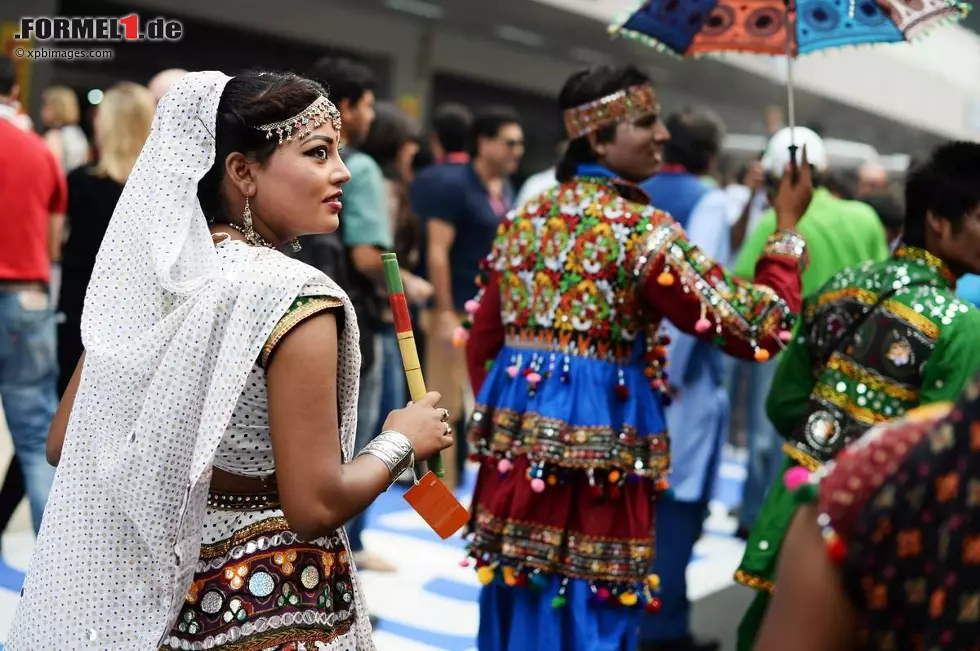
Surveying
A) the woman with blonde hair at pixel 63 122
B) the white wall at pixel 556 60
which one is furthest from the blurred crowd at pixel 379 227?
the woman with blonde hair at pixel 63 122

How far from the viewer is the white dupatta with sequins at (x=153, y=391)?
170cm

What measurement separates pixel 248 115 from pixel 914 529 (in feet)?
4.01

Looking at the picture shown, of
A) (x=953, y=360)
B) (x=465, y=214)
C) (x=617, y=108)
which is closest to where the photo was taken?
(x=953, y=360)

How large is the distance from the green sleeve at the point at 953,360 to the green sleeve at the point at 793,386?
0.39 meters

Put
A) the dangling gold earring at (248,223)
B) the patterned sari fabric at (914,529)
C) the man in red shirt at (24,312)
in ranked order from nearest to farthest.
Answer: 1. the patterned sari fabric at (914,529)
2. the dangling gold earring at (248,223)
3. the man in red shirt at (24,312)

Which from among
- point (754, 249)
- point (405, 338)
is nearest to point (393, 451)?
point (405, 338)

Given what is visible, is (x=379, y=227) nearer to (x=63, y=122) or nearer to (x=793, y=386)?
(x=793, y=386)

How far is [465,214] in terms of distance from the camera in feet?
18.6

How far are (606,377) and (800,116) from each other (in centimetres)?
2123

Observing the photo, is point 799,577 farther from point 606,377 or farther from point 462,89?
point 462,89

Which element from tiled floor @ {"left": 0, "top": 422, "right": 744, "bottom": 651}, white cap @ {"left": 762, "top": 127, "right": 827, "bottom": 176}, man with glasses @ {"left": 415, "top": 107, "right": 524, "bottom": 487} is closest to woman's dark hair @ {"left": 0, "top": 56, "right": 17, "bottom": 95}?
tiled floor @ {"left": 0, "top": 422, "right": 744, "bottom": 651}

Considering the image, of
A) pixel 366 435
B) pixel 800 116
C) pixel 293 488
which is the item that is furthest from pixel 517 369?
pixel 800 116

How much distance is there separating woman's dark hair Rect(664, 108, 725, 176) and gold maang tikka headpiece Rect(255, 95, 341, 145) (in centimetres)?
311

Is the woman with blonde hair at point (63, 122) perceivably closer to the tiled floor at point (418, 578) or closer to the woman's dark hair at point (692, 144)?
the tiled floor at point (418, 578)
